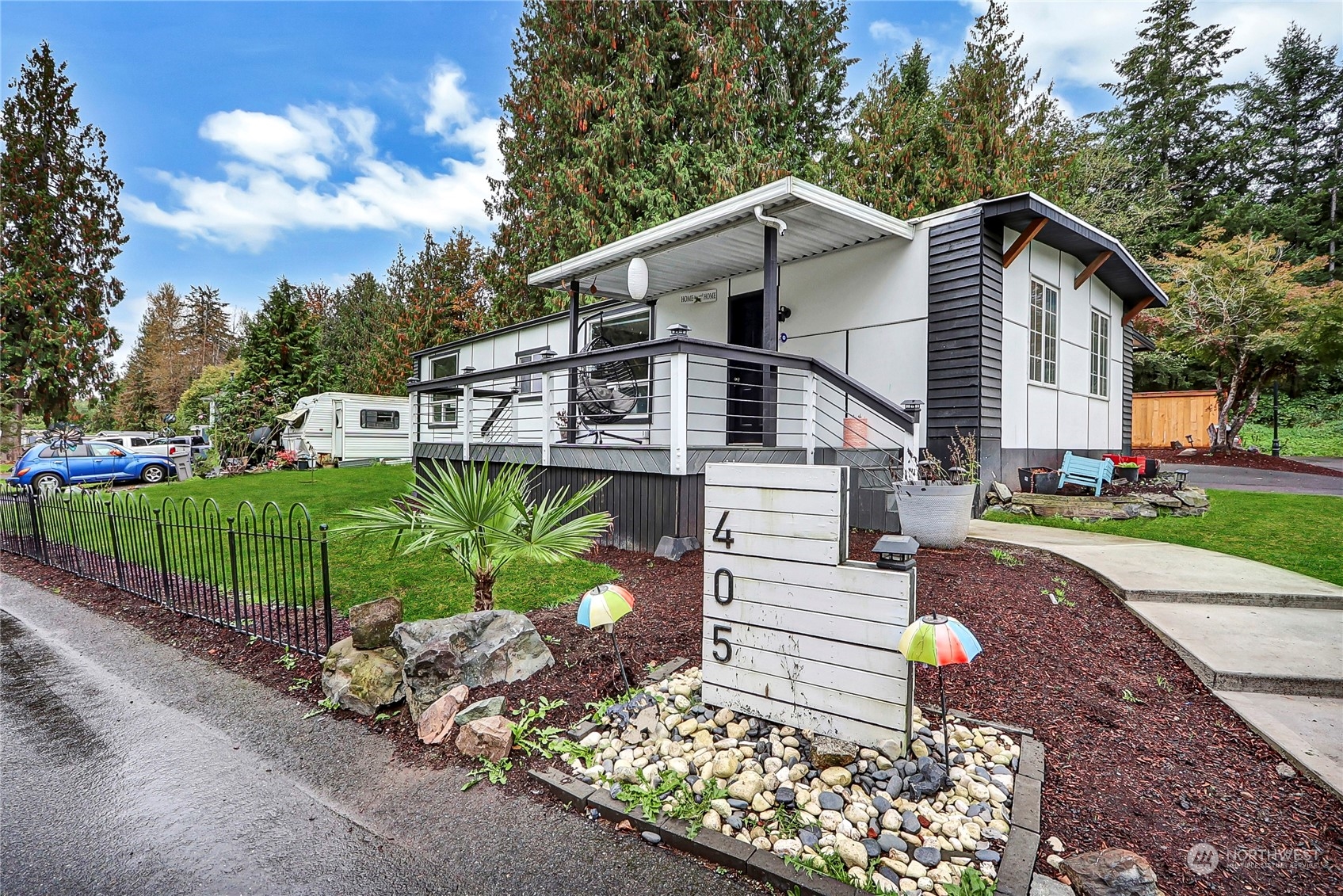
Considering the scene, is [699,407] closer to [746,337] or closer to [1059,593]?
[746,337]

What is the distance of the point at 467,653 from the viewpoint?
2961mm

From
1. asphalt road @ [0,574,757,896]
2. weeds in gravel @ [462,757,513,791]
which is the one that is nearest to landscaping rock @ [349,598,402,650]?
asphalt road @ [0,574,757,896]

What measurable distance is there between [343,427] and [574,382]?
1364 centimetres

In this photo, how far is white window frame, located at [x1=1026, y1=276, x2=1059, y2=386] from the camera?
297 inches

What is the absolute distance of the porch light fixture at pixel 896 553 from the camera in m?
2.17

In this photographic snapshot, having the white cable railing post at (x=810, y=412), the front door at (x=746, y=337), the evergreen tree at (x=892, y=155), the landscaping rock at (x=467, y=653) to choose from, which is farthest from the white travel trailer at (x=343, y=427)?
the landscaping rock at (x=467, y=653)

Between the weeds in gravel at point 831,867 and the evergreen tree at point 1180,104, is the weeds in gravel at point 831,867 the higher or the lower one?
the lower one

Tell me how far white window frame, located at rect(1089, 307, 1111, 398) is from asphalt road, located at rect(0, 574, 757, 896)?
1012 centimetres

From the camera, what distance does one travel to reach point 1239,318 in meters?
14.0

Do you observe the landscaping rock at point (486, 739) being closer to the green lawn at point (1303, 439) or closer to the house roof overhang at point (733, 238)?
the house roof overhang at point (733, 238)

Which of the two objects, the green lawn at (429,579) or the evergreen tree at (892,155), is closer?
the green lawn at (429,579)

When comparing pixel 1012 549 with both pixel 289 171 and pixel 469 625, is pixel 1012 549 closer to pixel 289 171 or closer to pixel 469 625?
pixel 469 625

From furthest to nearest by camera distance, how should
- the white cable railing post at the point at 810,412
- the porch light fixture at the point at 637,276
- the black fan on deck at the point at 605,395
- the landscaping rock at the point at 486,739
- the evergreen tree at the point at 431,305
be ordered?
1. the evergreen tree at the point at 431,305
2. the porch light fixture at the point at 637,276
3. the black fan on deck at the point at 605,395
4. the white cable railing post at the point at 810,412
5. the landscaping rock at the point at 486,739

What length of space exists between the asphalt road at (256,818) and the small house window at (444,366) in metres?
11.7
